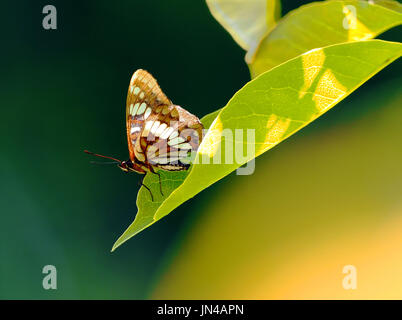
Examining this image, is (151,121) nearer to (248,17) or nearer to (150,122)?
(150,122)

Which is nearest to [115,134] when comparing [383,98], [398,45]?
[383,98]

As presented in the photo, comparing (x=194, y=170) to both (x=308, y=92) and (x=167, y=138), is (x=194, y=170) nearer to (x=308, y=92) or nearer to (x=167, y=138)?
(x=308, y=92)

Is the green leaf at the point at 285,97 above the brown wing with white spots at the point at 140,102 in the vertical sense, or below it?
below

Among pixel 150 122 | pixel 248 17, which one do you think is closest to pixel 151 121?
pixel 150 122

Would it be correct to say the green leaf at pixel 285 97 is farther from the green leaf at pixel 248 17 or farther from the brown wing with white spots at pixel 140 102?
the brown wing with white spots at pixel 140 102

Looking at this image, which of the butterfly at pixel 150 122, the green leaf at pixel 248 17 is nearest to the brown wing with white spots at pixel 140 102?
the butterfly at pixel 150 122
